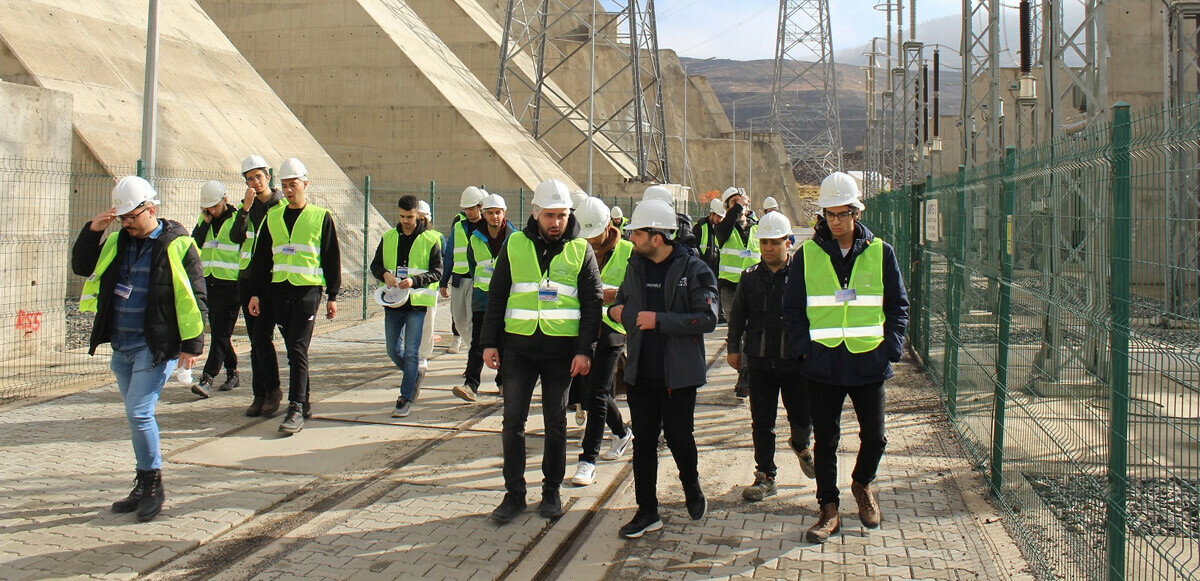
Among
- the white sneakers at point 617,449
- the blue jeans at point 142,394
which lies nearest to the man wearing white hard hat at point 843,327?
the white sneakers at point 617,449

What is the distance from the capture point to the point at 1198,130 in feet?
10.9

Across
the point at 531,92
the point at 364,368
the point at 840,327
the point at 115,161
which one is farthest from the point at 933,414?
the point at 531,92

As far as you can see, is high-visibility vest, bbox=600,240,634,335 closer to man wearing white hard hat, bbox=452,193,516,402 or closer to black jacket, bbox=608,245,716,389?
black jacket, bbox=608,245,716,389

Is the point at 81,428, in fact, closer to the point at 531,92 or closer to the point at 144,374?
the point at 144,374

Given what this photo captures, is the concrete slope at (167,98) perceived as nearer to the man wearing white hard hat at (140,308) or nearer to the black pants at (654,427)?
the man wearing white hard hat at (140,308)

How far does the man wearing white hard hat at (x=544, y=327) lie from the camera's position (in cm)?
600

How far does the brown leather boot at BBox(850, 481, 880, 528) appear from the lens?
577 centimetres

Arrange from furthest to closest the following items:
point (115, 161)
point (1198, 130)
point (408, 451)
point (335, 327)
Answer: point (115, 161) < point (335, 327) < point (408, 451) < point (1198, 130)

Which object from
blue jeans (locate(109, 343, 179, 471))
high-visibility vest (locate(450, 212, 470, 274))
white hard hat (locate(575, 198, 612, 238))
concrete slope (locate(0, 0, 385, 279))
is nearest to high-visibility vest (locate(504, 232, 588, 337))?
white hard hat (locate(575, 198, 612, 238))

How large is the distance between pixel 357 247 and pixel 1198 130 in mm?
18565

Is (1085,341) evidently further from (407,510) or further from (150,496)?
(150,496)

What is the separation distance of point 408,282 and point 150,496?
124 inches

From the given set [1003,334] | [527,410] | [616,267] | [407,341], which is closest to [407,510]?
[527,410]

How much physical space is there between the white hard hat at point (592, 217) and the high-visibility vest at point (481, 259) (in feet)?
9.89
